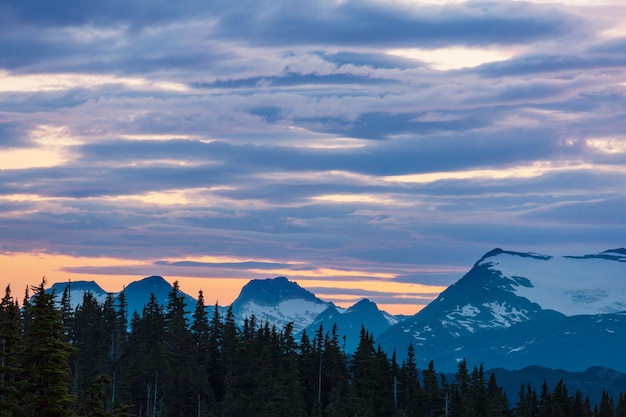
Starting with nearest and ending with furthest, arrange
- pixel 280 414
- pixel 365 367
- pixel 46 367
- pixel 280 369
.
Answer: pixel 46 367 < pixel 280 414 < pixel 280 369 < pixel 365 367

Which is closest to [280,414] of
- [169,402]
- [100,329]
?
[169,402]

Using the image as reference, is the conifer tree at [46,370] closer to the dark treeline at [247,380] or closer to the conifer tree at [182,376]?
the dark treeline at [247,380]

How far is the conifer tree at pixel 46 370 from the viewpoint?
56438 millimetres

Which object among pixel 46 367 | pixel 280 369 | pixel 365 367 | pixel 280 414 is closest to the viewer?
pixel 46 367

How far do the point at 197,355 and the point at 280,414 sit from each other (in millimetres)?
28003

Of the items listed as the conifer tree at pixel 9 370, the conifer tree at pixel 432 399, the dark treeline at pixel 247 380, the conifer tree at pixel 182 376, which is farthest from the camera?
the conifer tree at pixel 432 399

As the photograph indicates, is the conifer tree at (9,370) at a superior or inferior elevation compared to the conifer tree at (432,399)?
superior

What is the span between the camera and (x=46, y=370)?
56.5m

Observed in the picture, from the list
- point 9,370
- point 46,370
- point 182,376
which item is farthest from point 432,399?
point 46,370

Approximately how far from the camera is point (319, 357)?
→ 195250 mm

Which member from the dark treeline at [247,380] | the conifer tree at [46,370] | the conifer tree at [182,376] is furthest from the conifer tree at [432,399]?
the conifer tree at [46,370]

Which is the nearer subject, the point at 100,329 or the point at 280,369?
the point at 280,369

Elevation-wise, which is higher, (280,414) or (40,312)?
(40,312)

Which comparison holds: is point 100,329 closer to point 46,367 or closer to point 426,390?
point 426,390
